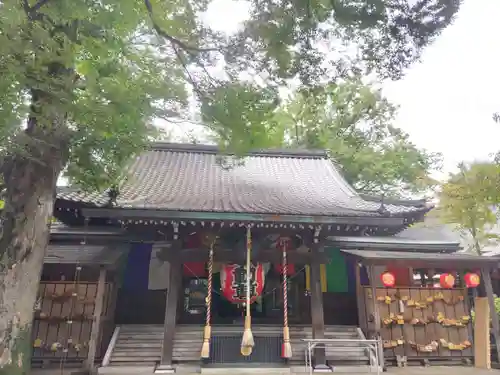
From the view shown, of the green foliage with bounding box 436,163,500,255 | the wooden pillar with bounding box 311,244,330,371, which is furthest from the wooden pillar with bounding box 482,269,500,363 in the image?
the green foliage with bounding box 436,163,500,255

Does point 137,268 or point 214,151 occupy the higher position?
point 214,151

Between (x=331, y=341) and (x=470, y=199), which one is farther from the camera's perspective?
(x=470, y=199)

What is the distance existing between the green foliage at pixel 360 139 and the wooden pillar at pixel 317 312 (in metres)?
12.0

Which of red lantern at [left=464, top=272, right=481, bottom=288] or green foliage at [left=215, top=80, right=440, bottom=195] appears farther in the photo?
green foliage at [left=215, top=80, right=440, bottom=195]

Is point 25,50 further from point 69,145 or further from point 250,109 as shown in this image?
point 250,109

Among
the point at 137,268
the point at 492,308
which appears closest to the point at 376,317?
the point at 492,308

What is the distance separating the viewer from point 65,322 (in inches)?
327

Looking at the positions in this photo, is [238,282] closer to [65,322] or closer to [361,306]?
[361,306]

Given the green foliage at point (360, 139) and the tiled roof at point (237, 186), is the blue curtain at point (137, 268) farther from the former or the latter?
the green foliage at point (360, 139)

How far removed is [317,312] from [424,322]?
2771mm

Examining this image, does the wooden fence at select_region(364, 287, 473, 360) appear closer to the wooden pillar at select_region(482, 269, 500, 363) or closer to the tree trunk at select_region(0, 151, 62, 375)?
the wooden pillar at select_region(482, 269, 500, 363)

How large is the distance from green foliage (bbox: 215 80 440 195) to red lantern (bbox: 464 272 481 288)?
454 inches

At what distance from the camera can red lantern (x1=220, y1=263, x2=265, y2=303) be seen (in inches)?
339

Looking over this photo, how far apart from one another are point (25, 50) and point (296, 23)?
14.0 feet
